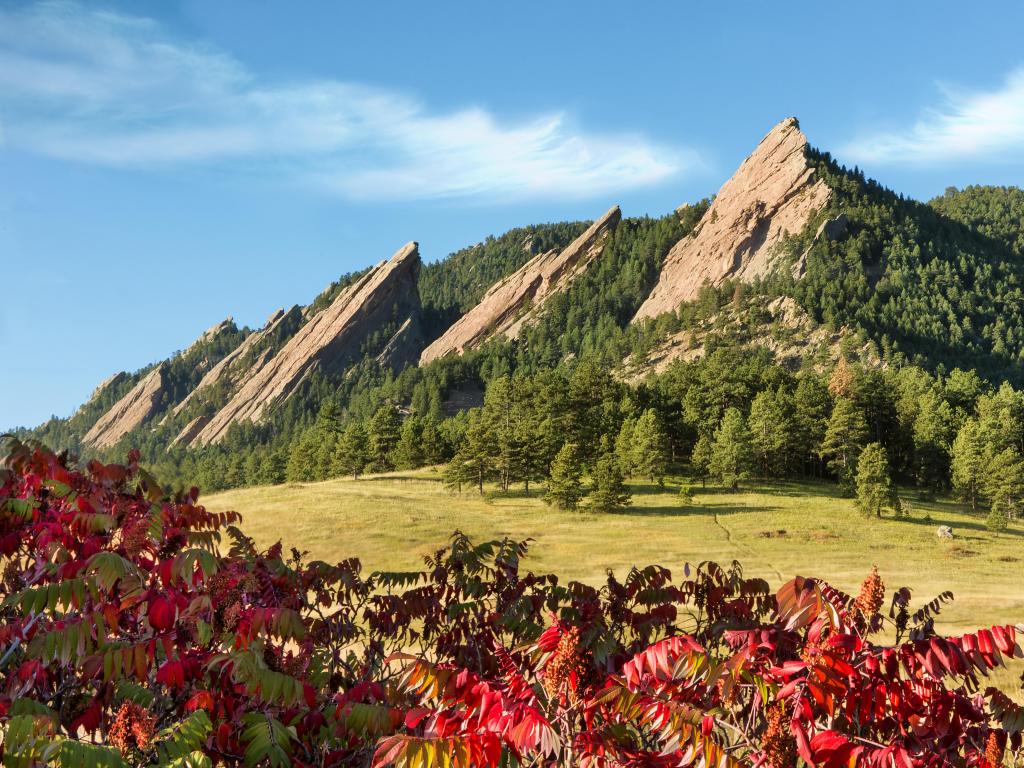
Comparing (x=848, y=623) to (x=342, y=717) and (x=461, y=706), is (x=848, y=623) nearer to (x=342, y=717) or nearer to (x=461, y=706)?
(x=461, y=706)

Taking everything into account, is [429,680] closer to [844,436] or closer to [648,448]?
[648,448]

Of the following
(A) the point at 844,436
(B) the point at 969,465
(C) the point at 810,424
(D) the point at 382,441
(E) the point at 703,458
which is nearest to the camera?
(B) the point at 969,465

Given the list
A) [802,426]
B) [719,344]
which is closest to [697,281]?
[719,344]

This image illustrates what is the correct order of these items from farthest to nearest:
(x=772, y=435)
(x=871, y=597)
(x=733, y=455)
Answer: (x=772, y=435) → (x=733, y=455) → (x=871, y=597)

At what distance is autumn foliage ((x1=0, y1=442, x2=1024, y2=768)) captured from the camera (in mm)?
3828

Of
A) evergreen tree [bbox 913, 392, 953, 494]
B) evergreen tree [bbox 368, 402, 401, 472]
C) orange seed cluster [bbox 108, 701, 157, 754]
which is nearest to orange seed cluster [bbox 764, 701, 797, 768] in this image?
orange seed cluster [bbox 108, 701, 157, 754]

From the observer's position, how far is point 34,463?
24.1 ft

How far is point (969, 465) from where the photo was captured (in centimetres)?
6769

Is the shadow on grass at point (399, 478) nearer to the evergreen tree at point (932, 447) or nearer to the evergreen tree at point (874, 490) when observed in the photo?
the evergreen tree at point (874, 490)

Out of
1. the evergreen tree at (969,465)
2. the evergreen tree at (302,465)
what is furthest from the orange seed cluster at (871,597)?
the evergreen tree at (302,465)

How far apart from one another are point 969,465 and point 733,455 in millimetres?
22031

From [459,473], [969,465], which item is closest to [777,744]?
A: [459,473]

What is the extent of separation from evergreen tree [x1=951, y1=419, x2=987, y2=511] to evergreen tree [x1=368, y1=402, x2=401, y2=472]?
191ft

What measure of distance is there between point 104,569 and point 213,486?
131 meters
